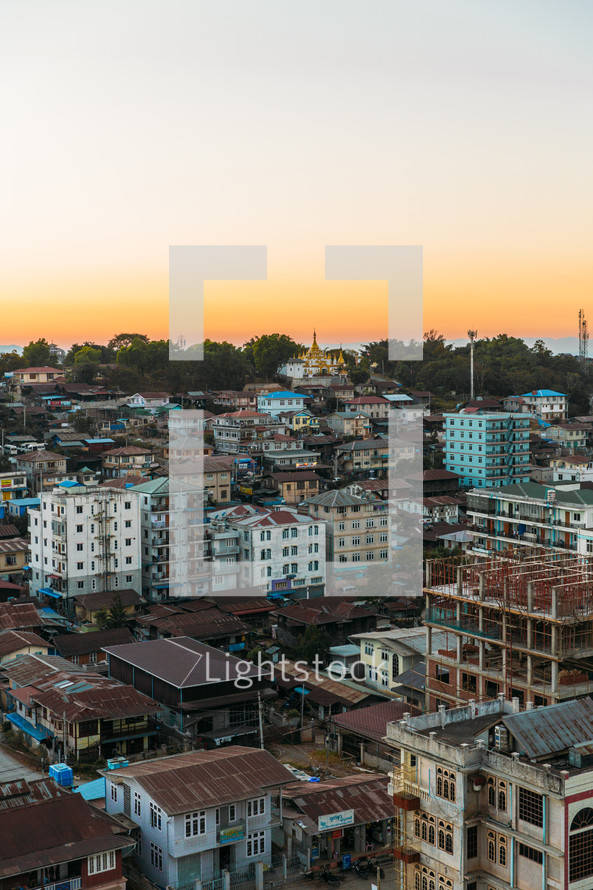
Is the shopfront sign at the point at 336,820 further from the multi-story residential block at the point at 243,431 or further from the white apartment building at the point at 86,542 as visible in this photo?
the multi-story residential block at the point at 243,431

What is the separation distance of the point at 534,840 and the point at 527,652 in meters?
3.74

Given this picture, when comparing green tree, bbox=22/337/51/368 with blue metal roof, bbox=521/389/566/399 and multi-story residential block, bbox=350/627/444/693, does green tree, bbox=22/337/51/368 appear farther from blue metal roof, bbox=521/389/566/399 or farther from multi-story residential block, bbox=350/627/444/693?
multi-story residential block, bbox=350/627/444/693

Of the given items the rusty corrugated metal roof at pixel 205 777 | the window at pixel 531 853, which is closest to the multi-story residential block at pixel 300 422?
the rusty corrugated metal roof at pixel 205 777

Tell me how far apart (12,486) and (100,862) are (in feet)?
60.4

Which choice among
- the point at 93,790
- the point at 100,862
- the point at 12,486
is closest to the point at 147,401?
the point at 12,486

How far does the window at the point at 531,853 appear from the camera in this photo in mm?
7176

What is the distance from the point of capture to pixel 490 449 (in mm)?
29672

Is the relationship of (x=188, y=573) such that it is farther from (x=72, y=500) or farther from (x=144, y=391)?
(x=144, y=391)

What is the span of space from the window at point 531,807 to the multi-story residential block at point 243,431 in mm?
24539

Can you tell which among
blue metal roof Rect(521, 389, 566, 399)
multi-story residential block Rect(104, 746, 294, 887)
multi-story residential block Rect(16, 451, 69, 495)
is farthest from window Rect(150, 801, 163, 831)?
blue metal roof Rect(521, 389, 566, 399)

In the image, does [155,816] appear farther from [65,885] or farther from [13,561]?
[13,561]

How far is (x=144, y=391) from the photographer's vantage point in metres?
41.3

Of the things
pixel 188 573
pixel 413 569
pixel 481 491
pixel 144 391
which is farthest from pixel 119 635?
pixel 144 391

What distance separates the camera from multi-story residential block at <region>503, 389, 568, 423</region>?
40125 mm
